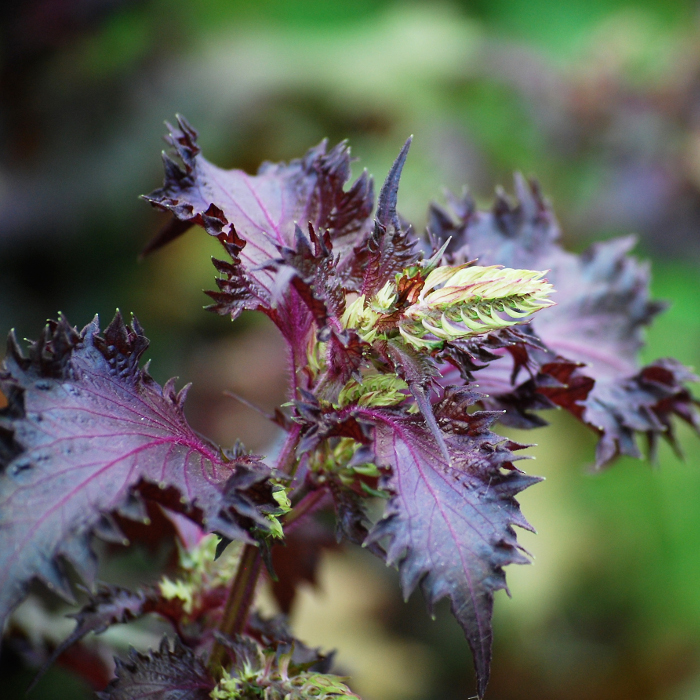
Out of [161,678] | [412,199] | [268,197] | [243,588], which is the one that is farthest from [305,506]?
[412,199]

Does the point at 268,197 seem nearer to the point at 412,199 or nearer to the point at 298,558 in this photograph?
the point at 298,558

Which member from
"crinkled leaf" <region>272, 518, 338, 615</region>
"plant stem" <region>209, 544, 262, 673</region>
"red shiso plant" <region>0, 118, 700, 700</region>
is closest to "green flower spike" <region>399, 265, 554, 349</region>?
"red shiso plant" <region>0, 118, 700, 700</region>

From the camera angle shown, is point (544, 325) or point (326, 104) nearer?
point (544, 325)

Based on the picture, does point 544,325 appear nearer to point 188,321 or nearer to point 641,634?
point 641,634

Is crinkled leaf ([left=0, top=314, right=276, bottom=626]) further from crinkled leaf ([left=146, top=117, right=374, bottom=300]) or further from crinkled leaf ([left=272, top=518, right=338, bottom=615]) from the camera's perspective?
crinkled leaf ([left=272, top=518, right=338, bottom=615])

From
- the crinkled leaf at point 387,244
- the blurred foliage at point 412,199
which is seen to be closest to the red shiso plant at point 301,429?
the crinkled leaf at point 387,244

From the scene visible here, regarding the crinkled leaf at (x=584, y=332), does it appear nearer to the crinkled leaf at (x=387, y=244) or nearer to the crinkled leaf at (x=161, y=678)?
the crinkled leaf at (x=387, y=244)

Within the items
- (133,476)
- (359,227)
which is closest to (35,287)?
(359,227)
